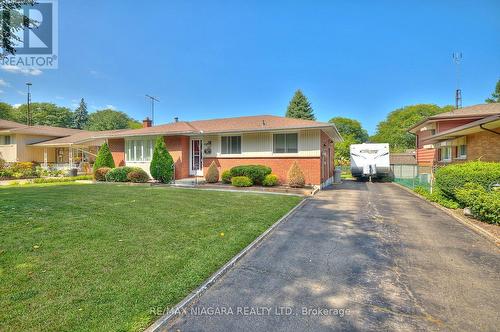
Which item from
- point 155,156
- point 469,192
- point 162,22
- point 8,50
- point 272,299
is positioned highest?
point 162,22

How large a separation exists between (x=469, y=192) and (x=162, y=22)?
52.9 feet

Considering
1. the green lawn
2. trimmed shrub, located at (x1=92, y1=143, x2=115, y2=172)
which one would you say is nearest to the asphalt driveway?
the green lawn

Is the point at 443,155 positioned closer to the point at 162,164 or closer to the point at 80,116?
the point at 162,164

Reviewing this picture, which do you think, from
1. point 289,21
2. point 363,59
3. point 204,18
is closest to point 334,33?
point 289,21

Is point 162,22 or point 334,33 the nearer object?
point 162,22

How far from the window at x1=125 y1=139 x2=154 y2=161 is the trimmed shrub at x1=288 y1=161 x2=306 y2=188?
10.1 meters

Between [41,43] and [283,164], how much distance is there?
13.4 metres

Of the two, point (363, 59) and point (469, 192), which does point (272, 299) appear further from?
point (363, 59)

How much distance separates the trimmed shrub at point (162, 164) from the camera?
1428cm

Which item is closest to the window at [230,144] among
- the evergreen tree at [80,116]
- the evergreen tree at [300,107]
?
the evergreen tree at [300,107]

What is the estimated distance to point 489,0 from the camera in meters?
12.1

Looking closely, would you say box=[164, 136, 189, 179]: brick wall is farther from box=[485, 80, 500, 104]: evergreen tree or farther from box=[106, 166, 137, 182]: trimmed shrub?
box=[485, 80, 500, 104]: evergreen tree

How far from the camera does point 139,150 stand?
17000mm

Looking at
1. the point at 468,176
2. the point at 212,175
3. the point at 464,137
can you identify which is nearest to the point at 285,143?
the point at 212,175
